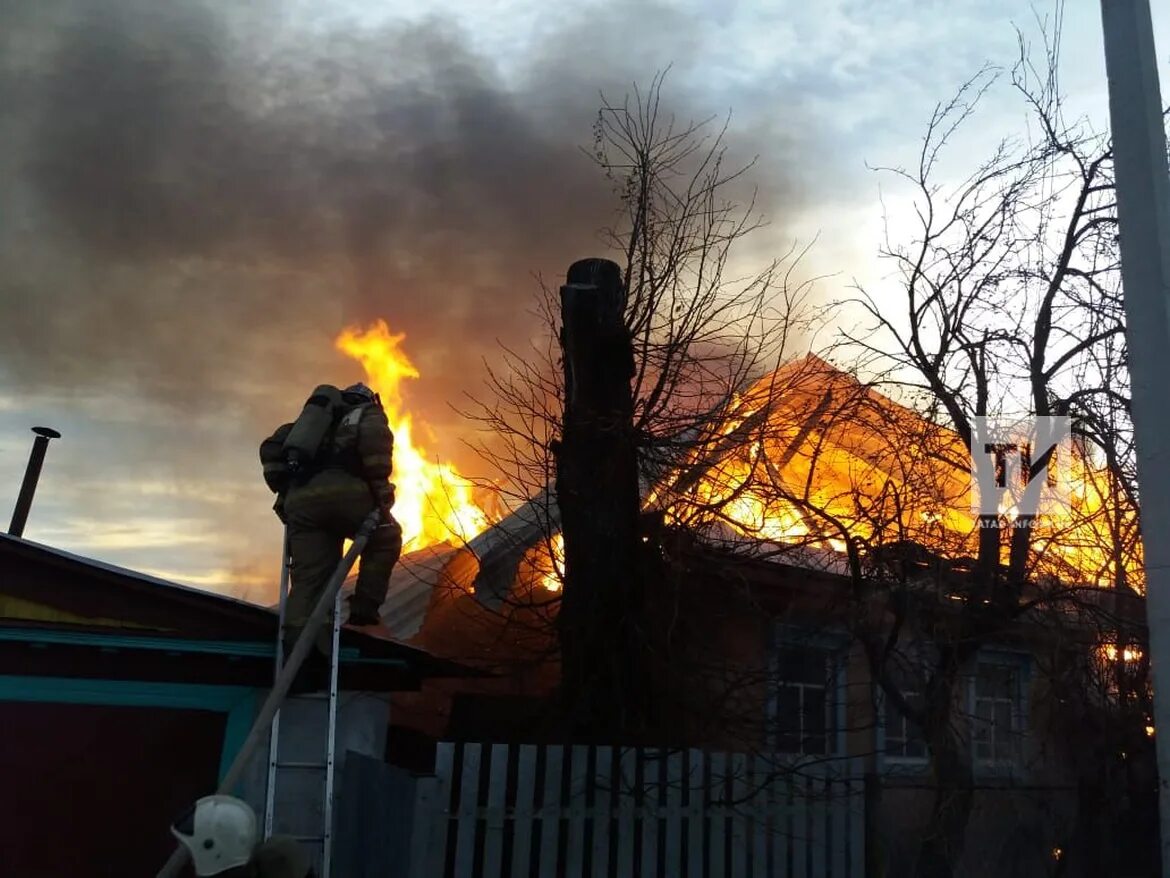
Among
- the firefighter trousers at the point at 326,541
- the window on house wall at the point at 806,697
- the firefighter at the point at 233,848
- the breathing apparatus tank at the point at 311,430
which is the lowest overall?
the firefighter at the point at 233,848

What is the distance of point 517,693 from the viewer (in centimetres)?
765

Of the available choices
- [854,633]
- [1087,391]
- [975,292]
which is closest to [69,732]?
[854,633]

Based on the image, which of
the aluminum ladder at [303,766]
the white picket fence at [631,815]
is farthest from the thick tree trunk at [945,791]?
the aluminum ladder at [303,766]

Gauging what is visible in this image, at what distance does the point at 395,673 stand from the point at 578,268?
3.12 metres

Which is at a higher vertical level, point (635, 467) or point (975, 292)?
point (975, 292)

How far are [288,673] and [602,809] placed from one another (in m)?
1.80

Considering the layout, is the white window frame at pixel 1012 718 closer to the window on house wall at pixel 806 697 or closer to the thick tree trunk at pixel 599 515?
the window on house wall at pixel 806 697

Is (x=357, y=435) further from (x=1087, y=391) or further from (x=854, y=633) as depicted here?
(x=1087, y=391)

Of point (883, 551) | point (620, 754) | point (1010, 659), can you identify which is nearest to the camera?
point (620, 754)

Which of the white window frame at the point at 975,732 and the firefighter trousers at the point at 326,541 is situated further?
the white window frame at the point at 975,732

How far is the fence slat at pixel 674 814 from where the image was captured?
5.43 m

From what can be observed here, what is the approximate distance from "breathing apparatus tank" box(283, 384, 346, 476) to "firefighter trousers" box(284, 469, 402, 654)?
0.18 m

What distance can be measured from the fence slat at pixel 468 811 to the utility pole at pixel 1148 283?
123 inches

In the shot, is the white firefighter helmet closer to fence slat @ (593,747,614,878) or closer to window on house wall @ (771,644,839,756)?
fence slat @ (593,747,614,878)
